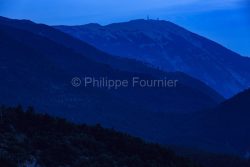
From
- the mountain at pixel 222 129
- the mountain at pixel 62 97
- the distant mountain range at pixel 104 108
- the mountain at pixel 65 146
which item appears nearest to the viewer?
the mountain at pixel 65 146

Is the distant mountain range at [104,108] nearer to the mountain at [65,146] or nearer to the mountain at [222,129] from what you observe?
the mountain at [222,129]

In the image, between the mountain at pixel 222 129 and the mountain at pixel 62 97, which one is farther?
the mountain at pixel 62 97

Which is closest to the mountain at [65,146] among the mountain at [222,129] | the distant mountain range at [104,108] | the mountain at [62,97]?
the mountain at [222,129]

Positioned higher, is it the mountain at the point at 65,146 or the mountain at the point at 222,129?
the mountain at the point at 65,146

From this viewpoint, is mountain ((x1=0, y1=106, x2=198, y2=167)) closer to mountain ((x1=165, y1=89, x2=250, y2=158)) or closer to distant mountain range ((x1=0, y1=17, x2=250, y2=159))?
mountain ((x1=165, y1=89, x2=250, y2=158))

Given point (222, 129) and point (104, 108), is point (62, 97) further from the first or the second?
point (222, 129)

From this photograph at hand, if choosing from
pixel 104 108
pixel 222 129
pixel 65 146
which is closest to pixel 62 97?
pixel 104 108

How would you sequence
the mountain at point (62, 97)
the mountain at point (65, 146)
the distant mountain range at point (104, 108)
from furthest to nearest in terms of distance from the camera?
1. the mountain at point (62, 97)
2. the distant mountain range at point (104, 108)
3. the mountain at point (65, 146)

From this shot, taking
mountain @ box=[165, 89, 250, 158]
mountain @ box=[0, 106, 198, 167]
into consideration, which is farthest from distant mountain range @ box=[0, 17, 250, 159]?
mountain @ box=[0, 106, 198, 167]

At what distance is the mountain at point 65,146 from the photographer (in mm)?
Answer: 28141

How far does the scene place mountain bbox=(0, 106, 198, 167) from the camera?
92.3 ft

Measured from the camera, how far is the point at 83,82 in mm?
194625

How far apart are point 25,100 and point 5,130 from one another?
136970mm

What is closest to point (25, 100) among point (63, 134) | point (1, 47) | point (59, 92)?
point (59, 92)
